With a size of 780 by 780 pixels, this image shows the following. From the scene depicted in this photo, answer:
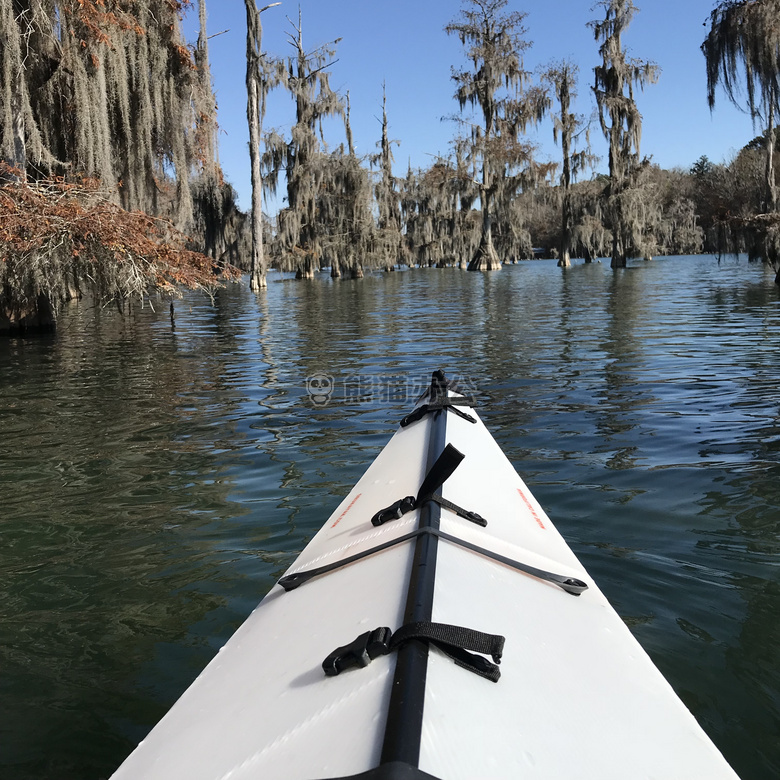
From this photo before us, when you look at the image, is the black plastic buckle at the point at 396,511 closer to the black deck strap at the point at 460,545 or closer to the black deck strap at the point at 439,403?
the black deck strap at the point at 460,545

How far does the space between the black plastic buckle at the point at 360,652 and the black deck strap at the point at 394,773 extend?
44 centimetres

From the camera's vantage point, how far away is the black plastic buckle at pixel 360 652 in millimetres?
1836

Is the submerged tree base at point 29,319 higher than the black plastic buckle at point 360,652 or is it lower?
higher

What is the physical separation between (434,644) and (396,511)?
114cm

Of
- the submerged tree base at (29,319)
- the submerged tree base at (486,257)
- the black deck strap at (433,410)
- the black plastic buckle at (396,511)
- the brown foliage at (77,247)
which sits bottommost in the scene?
the black plastic buckle at (396,511)

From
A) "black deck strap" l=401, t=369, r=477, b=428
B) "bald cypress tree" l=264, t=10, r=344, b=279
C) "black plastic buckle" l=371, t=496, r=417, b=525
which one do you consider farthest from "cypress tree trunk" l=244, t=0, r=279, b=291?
"black plastic buckle" l=371, t=496, r=417, b=525

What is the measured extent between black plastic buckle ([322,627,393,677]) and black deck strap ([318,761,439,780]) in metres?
0.44

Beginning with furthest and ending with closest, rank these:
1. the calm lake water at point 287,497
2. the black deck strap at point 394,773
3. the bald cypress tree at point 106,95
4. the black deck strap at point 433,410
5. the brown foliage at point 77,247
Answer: the bald cypress tree at point 106,95
the brown foliage at point 77,247
the black deck strap at point 433,410
the calm lake water at point 287,497
the black deck strap at point 394,773

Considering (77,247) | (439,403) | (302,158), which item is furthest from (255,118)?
(439,403)

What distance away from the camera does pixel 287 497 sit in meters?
4.98

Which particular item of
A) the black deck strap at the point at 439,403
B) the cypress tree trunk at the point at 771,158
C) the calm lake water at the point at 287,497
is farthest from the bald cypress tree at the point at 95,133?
the cypress tree trunk at the point at 771,158

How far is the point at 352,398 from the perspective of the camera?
8344mm

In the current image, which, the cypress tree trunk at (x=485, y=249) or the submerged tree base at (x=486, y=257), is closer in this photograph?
the cypress tree trunk at (x=485, y=249)

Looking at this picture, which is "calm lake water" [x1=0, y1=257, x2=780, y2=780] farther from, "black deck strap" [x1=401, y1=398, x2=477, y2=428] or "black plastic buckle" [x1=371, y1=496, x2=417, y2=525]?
"black plastic buckle" [x1=371, y1=496, x2=417, y2=525]
